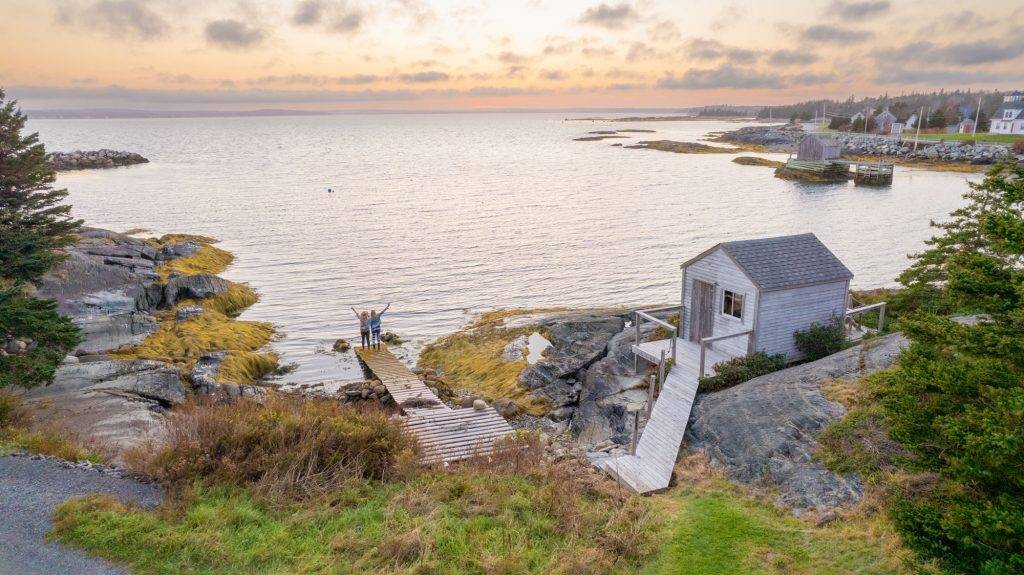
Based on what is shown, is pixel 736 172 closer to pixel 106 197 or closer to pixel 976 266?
pixel 106 197

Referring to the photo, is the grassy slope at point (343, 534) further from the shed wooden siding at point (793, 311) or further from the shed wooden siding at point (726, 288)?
the shed wooden siding at point (793, 311)

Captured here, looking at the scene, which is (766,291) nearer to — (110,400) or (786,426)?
(786,426)

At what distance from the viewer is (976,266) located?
7.64m

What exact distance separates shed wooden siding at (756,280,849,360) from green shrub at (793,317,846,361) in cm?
17

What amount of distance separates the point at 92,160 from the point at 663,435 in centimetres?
12436

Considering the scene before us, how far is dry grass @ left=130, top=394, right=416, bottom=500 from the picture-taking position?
10.8 metres

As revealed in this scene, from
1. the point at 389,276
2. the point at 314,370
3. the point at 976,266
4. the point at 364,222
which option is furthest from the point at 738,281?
the point at 364,222

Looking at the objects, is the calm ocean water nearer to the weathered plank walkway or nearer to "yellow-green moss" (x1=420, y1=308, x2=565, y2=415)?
"yellow-green moss" (x1=420, y1=308, x2=565, y2=415)

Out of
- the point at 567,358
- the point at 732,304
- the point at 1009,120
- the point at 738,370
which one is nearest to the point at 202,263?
the point at 567,358

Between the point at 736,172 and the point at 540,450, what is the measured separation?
90.1 m

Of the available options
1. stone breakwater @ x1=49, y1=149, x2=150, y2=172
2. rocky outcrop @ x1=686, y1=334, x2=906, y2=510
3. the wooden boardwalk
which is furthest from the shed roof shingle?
stone breakwater @ x1=49, y1=149, x2=150, y2=172

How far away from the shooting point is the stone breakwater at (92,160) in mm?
103875

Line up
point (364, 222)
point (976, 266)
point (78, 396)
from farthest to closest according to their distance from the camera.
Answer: point (364, 222) → point (78, 396) → point (976, 266)

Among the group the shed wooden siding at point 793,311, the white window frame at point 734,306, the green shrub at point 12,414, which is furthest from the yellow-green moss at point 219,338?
the shed wooden siding at point 793,311
